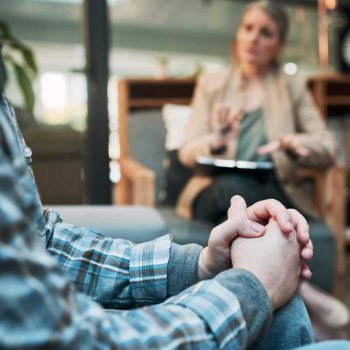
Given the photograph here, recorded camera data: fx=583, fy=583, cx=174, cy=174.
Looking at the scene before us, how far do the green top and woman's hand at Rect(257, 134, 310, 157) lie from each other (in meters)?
0.02

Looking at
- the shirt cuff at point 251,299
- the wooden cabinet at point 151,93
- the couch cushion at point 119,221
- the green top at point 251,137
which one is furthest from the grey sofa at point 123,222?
the wooden cabinet at point 151,93

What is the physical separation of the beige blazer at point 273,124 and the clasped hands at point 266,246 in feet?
2.93

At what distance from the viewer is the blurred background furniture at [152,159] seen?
6.03ft

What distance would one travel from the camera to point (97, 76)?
273 cm

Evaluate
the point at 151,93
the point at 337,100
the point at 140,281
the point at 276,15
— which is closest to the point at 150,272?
the point at 140,281

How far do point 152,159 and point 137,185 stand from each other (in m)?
0.45

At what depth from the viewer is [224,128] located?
1.59 metres

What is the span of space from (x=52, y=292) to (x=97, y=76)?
244 cm

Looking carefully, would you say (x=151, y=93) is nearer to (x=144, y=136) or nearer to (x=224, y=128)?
(x=144, y=136)

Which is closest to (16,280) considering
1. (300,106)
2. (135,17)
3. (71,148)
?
(300,106)

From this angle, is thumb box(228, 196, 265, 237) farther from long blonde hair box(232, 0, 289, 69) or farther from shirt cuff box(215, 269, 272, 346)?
long blonde hair box(232, 0, 289, 69)

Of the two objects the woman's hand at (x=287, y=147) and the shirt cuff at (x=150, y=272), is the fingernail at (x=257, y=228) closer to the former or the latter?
the shirt cuff at (x=150, y=272)

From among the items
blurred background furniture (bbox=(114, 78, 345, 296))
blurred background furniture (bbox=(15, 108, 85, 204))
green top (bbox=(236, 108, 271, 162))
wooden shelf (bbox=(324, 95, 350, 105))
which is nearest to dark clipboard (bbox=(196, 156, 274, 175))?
green top (bbox=(236, 108, 271, 162))

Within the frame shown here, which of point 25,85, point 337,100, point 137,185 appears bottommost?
point 137,185
